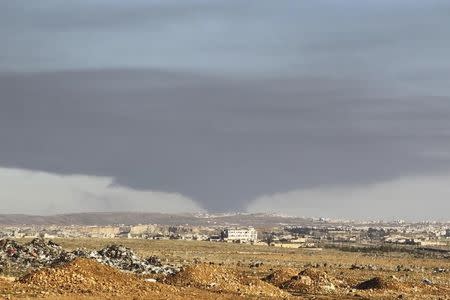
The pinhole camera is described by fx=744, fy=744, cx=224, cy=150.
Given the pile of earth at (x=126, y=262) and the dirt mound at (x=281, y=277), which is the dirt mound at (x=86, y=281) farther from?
the dirt mound at (x=281, y=277)

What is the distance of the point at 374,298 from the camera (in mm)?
49344

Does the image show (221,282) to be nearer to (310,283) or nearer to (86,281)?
(310,283)

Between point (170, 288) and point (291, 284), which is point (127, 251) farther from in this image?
point (170, 288)

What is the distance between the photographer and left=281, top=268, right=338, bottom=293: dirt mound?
53997 millimetres

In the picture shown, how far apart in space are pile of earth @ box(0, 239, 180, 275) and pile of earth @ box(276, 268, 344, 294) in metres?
10.5

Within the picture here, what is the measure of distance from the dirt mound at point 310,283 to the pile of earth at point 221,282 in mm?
3934

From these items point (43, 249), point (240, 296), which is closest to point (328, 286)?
point (240, 296)

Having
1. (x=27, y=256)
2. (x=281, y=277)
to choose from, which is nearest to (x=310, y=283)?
(x=281, y=277)

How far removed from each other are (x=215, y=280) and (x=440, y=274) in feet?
138

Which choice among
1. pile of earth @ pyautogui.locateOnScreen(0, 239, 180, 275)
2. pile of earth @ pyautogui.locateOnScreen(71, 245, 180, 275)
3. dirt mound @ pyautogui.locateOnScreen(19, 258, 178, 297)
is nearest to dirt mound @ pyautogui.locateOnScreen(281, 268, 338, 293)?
pile of earth @ pyautogui.locateOnScreen(71, 245, 180, 275)

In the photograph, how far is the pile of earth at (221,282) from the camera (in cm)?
4819

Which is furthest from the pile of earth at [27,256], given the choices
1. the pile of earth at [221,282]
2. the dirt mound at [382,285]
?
the dirt mound at [382,285]

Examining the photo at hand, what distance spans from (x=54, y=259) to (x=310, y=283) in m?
24.9

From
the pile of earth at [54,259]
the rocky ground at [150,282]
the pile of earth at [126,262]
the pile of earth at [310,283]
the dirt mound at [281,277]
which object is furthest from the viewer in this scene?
the pile of earth at [126,262]
